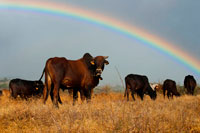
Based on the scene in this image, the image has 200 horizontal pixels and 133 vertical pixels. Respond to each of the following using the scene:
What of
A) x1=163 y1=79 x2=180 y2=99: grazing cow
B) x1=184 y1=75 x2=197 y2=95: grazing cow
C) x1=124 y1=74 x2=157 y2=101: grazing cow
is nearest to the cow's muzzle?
x1=124 y1=74 x2=157 y2=101: grazing cow

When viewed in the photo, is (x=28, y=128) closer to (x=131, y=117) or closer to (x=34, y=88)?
(x=131, y=117)

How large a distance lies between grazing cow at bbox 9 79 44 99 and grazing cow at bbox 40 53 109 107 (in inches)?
222

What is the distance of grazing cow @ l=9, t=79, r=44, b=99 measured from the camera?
16469 millimetres

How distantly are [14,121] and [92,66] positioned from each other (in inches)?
243

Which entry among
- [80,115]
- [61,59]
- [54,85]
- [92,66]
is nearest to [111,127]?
[80,115]

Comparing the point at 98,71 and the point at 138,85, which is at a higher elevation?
the point at 98,71

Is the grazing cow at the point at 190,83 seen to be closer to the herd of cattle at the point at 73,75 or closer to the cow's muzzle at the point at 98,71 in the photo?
the herd of cattle at the point at 73,75

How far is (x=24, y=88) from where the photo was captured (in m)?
16.6

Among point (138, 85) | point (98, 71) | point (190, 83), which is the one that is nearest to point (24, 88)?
point (98, 71)

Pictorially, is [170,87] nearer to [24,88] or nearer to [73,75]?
[24,88]

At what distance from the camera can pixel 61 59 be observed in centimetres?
1084

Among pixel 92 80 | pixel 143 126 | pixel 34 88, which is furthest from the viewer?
pixel 34 88

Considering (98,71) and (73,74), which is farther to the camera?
(98,71)

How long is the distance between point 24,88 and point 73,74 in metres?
6.93
